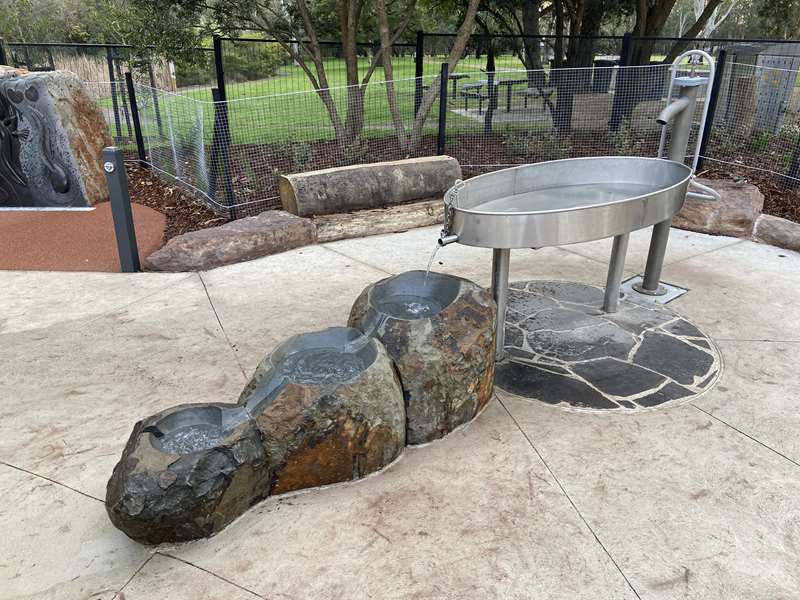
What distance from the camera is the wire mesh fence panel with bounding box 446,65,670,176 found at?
28.1 feet

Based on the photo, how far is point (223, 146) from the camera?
Result: 6.45 meters

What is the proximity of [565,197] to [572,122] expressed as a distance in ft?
17.9

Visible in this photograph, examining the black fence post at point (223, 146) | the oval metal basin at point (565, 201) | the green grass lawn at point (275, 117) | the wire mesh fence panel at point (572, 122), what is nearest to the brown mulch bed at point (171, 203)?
the black fence post at point (223, 146)

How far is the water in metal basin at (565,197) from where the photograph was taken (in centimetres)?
395

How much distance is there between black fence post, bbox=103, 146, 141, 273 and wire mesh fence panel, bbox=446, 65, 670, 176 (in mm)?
4518

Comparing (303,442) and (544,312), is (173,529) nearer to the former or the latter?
(303,442)

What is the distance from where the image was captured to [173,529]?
2375mm

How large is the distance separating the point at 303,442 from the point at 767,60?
9674 millimetres

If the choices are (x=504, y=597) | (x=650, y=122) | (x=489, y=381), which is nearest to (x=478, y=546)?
(x=504, y=597)

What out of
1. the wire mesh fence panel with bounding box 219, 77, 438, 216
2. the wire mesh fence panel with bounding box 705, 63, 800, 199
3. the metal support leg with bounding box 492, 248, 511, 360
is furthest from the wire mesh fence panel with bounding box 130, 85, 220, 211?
the wire mesh fence panel with bounding box 705, 63, 800, 199

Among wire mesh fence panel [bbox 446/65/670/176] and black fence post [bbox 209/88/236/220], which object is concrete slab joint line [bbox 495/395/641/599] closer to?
black fence post [bbox 209/88/236/220]

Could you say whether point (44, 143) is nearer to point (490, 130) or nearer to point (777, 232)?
point (490, 130)

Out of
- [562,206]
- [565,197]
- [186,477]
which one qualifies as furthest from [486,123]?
[186,477]

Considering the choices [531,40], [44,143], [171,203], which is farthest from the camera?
[531,40]
